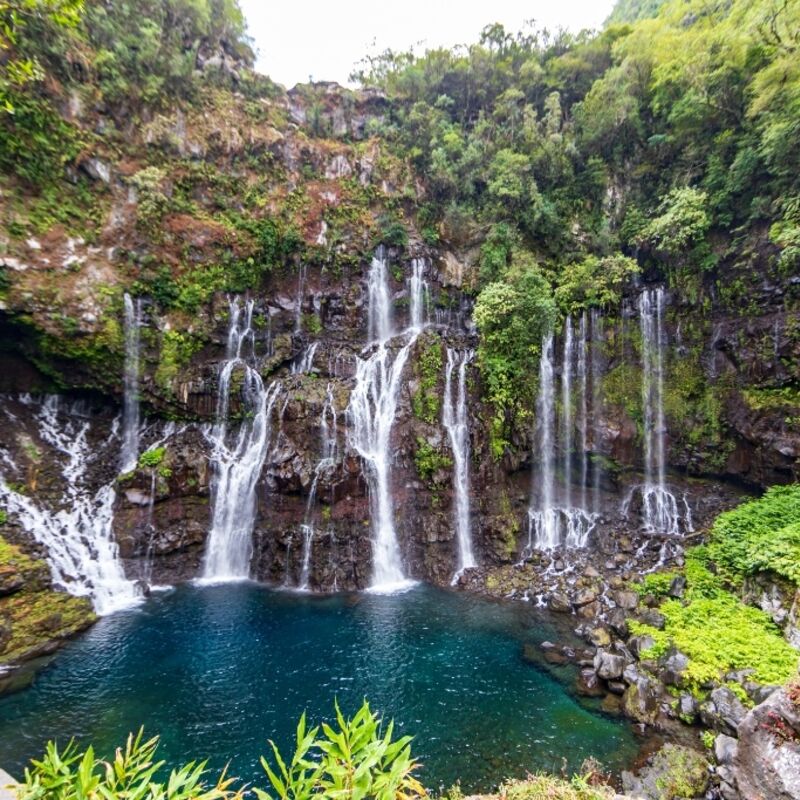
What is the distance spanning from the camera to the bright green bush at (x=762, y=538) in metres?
12.6

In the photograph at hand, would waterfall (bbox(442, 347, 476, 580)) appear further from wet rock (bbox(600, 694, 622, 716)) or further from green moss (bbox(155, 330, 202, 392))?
green moss (bbox(155, 330, 202, 392))

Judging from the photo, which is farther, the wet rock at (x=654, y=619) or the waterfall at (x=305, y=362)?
the waterfall at (x=305, y=362)

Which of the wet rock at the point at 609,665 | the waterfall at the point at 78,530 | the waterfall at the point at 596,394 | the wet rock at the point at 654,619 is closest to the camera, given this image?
the wet rock at the point at 609,665

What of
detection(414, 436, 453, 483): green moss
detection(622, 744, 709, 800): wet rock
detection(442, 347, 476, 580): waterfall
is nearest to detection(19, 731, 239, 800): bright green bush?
detection(622, 744, 709, 800): wet rock

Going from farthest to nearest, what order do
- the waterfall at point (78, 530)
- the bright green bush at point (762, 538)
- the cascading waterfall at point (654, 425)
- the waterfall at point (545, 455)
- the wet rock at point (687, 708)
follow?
1. the waterfall at point (545, 455)
2. the cascading waterfall at point (654, 425)
3. the waterfall at point (78, 530)
4. the bright green bush at point (762, 538)
5. the wet rock at point (687, 708)

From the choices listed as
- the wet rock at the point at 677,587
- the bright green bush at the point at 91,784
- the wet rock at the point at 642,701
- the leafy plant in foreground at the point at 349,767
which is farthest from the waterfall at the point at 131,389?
the wet rock at the point at 677,587

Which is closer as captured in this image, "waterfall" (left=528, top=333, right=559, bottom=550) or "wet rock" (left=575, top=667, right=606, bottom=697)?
"wet rock" (left=575, top=667, right=606, bottom=697)

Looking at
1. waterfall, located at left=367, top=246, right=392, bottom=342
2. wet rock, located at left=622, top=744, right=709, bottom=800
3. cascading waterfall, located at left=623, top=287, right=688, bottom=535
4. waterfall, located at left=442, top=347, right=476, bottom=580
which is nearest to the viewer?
wet rock, located at left=622, top=744, right=709, bottom=800

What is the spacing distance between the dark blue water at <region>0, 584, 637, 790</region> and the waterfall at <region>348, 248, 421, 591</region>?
8.03 ft

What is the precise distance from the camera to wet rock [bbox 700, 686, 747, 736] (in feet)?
30.0

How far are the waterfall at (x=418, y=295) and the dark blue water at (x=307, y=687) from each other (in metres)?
15.6

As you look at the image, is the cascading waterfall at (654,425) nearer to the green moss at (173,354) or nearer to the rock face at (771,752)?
the rock face at (771,752)

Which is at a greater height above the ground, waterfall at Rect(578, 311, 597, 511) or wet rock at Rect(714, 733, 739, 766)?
waterfall at Rect(578, 311, 597, 511)

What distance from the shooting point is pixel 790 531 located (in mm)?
13383
